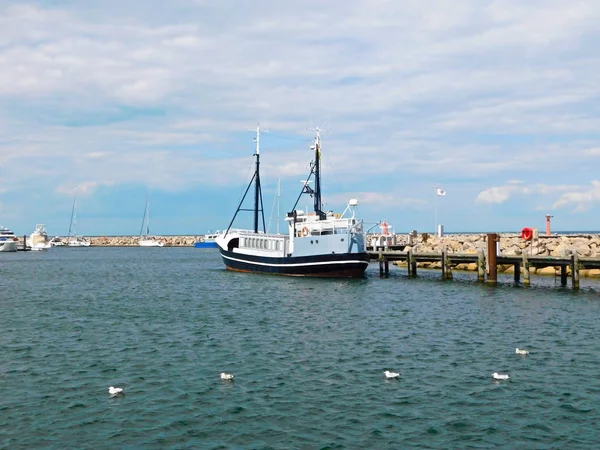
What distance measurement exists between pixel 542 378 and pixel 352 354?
6801mm

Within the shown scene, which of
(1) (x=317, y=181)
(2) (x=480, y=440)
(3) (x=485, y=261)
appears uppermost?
(1) (x=317, y=181)

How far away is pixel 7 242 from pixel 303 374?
15643 cm

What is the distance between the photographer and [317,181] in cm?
6150

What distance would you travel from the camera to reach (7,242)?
15662 cm

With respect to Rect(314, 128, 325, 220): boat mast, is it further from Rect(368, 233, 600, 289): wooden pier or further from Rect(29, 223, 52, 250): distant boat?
Rect(29, 223, 52, 250): distant boat

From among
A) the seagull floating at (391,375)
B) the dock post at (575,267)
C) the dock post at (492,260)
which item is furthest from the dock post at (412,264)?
the seagull floating at (391,375)

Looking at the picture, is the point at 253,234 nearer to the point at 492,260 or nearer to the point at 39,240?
the point at 492,260

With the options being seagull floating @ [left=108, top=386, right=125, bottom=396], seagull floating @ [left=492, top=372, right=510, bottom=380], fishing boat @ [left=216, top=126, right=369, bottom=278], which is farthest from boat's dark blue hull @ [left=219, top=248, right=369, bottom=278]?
seagull floating @ [left=108, top=386, right=125, bottom=396]

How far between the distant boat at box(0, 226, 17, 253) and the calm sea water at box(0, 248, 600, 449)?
13163cm

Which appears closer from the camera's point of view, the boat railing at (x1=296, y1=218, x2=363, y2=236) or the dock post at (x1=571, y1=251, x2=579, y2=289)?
the dock post at (x1=571, y1=251, x2=579, y2=289)

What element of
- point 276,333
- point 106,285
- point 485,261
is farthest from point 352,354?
point 106,285

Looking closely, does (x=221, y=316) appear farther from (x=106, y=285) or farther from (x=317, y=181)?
(x=317, y=181)

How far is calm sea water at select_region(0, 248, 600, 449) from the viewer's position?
47.1 ft

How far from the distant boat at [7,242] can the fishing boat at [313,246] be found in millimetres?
113950
